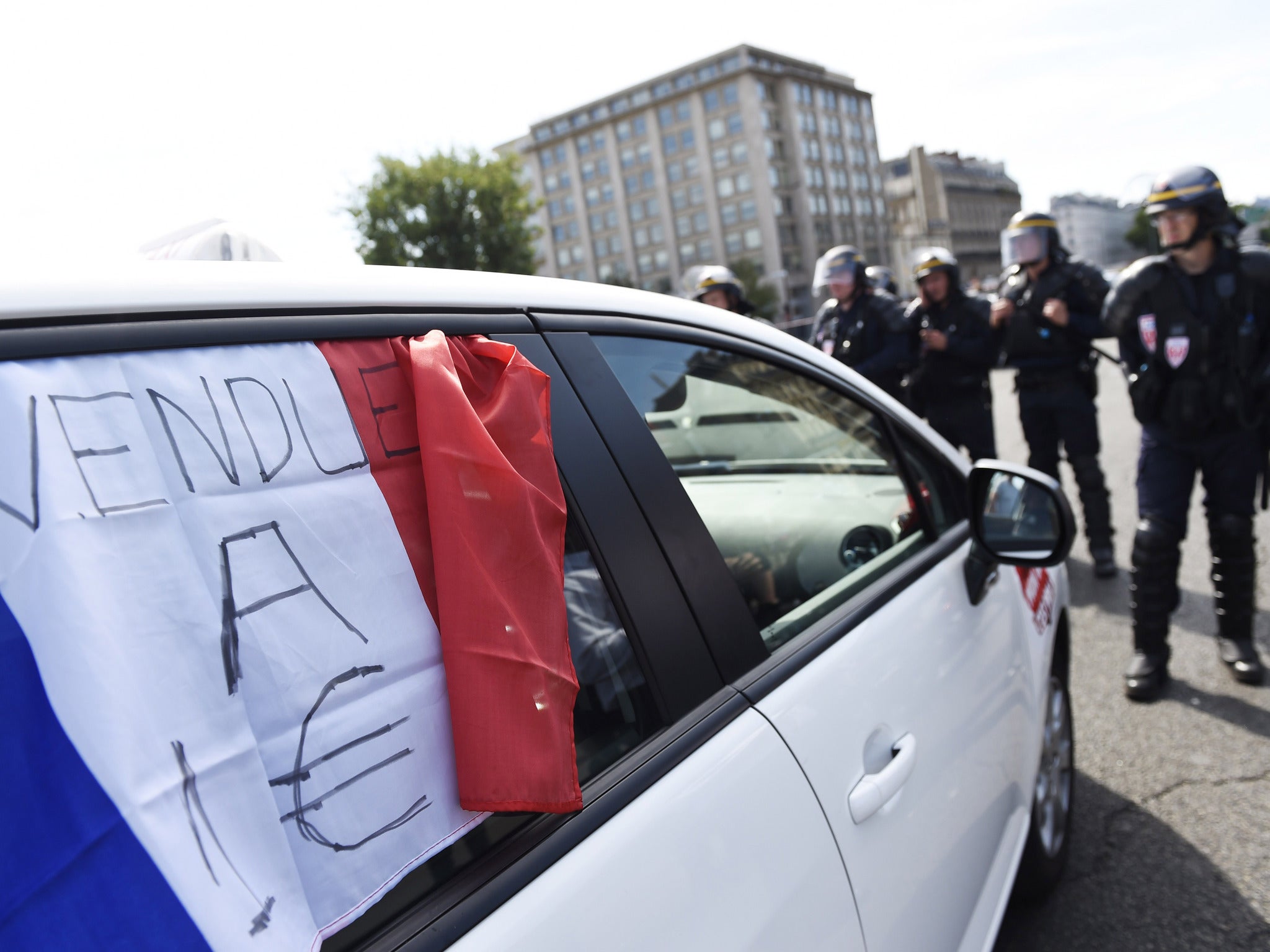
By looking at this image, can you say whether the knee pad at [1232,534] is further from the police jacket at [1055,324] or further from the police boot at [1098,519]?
the police jacket at [1055,324]

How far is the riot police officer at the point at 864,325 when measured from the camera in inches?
237

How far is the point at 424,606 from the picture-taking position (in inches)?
34.8

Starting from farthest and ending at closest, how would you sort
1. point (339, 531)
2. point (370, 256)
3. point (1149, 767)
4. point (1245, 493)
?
point (370, 256) → point (1245, 493) → point (1149, 767) → point (339, 531)

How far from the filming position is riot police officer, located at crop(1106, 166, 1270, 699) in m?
3.48

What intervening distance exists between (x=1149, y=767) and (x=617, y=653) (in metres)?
2.71

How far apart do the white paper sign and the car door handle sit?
63 centimetres

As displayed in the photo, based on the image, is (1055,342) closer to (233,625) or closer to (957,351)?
(957,351)

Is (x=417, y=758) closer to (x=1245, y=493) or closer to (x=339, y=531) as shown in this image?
(x=339, y=531)

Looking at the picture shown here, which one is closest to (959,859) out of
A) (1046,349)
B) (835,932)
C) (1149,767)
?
(835,932)

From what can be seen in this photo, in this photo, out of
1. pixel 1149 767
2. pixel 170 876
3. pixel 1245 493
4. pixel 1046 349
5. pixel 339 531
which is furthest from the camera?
pixel 1046 349

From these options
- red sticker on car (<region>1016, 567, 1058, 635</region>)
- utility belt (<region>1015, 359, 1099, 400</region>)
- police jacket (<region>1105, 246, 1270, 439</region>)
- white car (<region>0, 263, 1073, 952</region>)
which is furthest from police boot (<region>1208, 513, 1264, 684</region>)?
white car (<region>0, 263, 1073, 952</region>)

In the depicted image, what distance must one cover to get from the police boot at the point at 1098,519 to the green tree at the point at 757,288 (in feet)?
208

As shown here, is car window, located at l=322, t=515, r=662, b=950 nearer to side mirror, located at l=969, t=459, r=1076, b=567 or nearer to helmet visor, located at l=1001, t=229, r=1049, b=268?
side mirror, located at l=969, t=459, r=1076, b=567

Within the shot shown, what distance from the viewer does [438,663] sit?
2.89 feet
